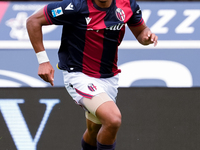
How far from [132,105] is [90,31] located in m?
1.14

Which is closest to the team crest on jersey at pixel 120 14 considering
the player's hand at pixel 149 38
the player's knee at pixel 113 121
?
the player's hand at pixel 149 38

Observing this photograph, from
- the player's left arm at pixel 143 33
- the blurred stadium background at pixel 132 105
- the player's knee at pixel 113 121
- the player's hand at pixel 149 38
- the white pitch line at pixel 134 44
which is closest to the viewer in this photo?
the player's knee at pixel 113 121

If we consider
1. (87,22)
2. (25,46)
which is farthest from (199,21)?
(25,46)

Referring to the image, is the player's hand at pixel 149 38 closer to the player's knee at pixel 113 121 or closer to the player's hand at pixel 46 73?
the player's knee at pixel 113 121

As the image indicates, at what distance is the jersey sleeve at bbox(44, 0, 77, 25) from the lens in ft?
8.52

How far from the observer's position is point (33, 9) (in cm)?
389

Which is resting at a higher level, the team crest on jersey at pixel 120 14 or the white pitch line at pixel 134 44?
the team crest on jersey at pixel 120 14

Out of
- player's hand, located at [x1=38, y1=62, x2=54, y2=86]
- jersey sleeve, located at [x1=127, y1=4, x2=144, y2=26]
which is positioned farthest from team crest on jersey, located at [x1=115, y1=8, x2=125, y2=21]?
player's hand, located at [x1=38, y1=62, x2=54, y2=86]

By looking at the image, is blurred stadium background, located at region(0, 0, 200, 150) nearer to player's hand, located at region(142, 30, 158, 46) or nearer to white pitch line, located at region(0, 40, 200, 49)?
white pitch line, located at region(0, 40, 200, 49)

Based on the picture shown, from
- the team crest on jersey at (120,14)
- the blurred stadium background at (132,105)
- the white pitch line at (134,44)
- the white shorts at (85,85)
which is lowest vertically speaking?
the blurred stadium background at (132,105)

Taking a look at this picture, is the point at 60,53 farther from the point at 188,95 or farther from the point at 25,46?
the point at 188,95

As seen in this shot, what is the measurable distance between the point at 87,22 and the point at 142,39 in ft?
1.79

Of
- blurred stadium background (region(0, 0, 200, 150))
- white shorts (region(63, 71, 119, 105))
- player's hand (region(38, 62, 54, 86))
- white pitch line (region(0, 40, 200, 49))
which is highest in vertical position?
player's hand (region(38, 62, 54, 86))

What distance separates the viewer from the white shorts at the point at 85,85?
2641 millimetres
